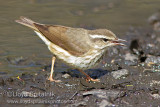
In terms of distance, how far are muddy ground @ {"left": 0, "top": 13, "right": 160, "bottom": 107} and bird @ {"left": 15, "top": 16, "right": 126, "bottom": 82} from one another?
419mm

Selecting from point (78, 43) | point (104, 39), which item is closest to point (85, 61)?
point (78, 43)

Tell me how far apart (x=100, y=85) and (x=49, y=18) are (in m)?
6.46

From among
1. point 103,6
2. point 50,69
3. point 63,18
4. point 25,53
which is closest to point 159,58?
point 50,69

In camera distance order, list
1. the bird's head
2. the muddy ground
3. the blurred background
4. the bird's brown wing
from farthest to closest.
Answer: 1. the blurred background
2. the bird's brown wing
3. the bird's head
4. the muddy ground

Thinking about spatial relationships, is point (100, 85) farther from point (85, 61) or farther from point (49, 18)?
point (49, 18)

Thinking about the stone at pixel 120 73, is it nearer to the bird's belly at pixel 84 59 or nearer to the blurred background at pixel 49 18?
the bird's belly at pixel 84 59

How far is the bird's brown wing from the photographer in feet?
27.5

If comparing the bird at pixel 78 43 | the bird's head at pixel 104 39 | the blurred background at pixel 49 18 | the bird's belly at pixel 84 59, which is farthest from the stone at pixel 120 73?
the blurred background at pixel 49 18

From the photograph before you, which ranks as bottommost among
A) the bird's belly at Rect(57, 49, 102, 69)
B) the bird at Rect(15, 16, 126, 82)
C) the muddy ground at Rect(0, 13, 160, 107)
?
the muddy ground at Rect(0, 13, 160, 107)

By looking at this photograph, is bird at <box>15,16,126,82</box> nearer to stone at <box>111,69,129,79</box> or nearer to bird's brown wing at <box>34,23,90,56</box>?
bird's brown wing at <box>34,23,90,56</box>

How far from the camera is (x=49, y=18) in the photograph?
46.1 feet

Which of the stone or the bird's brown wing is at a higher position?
the bird's brown wing

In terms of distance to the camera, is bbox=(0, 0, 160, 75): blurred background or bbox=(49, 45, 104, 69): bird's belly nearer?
bbox=(49, 45, 104, 69): bird's belly

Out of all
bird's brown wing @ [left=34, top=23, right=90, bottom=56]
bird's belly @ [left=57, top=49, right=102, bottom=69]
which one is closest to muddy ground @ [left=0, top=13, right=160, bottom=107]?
bird's belly @ [left=57, top=49, right=102, bottom=69]
